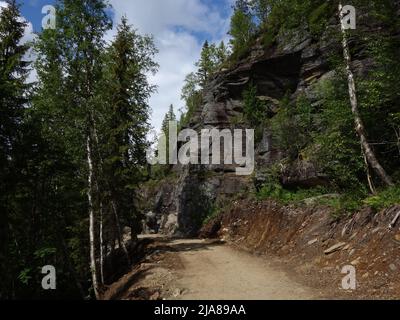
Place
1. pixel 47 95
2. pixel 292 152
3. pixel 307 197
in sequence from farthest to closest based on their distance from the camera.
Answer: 1. pixel 292 152
2. pixel 307 197
3. pixel 47 95

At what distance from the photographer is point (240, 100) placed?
118 feet

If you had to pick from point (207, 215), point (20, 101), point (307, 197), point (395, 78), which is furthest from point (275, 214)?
point (20, 101)

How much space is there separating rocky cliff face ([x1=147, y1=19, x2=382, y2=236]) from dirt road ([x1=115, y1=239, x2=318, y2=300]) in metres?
7.60

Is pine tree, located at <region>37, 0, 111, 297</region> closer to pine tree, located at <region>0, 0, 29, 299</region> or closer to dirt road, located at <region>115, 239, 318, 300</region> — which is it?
pine tree, located at <region>0, 0, 29, 299</region>

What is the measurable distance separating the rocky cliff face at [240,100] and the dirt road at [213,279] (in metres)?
7.60

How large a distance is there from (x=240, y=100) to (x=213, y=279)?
86.8 ft

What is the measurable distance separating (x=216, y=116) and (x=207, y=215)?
1175 cm

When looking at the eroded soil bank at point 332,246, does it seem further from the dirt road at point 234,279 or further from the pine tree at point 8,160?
the pine tree at point 8,160

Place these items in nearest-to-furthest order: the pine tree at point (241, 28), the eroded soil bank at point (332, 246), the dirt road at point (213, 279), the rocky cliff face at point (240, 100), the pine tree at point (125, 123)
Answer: the eroded soil bank at point (332, 246)
the dirt road at point (213, 279)
the pine tree at point (125, 123)
the rocky cliff face at point (240, 100)
the pine tree at point (241, 28)

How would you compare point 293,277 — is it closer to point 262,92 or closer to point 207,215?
point 207,215

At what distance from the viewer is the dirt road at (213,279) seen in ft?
32.0

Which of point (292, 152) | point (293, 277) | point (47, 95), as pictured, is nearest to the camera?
point (293, 277)

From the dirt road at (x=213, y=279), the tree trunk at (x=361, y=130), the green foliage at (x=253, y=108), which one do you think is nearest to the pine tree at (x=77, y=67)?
the dirt road at (x=213, y=279)
